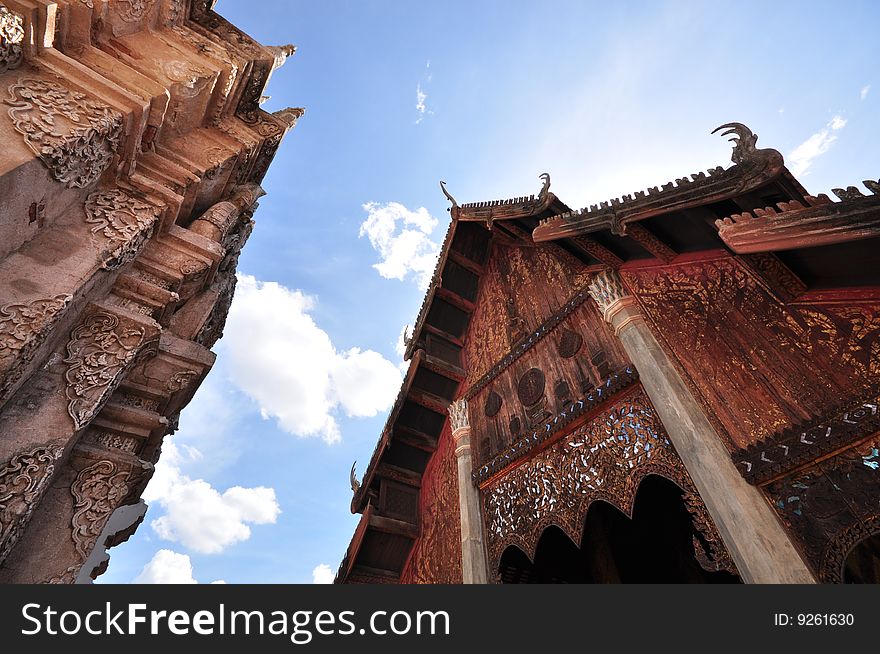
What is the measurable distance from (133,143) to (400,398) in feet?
19.6

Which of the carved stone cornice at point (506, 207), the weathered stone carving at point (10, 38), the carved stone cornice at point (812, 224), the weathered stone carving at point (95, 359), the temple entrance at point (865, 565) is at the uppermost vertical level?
the carved stone cornice at point (506, 207)

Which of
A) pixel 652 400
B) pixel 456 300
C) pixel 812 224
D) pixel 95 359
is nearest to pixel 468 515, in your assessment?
pixel 652 400

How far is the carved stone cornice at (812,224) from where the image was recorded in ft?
7.70

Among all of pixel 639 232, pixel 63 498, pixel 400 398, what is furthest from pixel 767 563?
pixel 400 398

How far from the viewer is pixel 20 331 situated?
7.00 feet

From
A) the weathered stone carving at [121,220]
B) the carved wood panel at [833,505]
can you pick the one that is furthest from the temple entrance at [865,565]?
the weathered stone carving at [121,220]

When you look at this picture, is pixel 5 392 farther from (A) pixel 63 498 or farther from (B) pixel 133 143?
(B) pixel 133 143

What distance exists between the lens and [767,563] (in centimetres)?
264

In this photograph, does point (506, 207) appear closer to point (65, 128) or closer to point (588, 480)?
point (588, 480)

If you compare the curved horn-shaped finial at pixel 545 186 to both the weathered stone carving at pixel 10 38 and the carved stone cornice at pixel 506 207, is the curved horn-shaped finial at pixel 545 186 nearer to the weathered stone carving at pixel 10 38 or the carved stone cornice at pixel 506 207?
the carved stone cornice at pixel 506 207

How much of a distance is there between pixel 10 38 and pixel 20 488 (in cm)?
268

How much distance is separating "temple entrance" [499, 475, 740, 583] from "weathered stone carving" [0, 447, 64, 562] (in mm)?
5775

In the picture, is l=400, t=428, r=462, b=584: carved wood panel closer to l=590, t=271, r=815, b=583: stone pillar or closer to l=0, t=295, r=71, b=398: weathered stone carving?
l=590, t=271, r=815, b=583: stone pillar

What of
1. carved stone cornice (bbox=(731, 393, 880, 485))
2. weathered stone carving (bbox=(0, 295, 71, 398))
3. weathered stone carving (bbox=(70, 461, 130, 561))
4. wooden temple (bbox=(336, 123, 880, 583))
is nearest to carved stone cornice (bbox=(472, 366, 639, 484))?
wooden temple (bbox=(336, 123, 880, 583))
